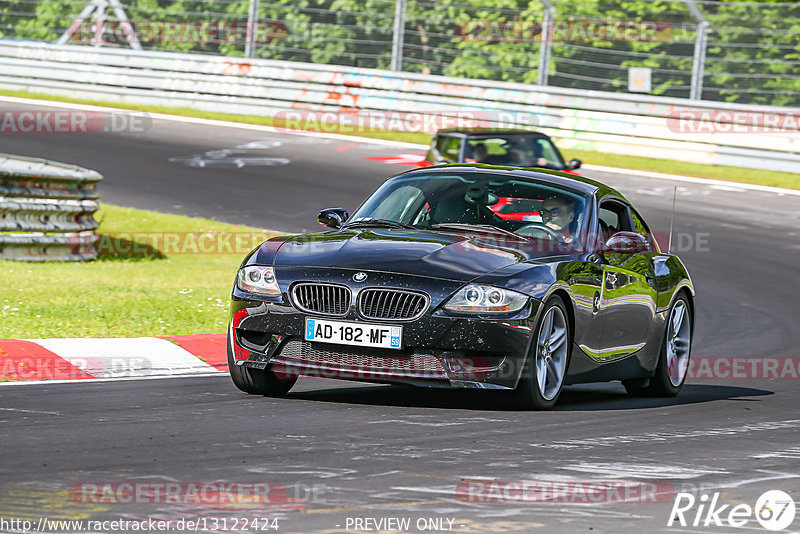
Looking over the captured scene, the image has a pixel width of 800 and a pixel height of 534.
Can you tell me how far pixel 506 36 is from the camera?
28141 mm

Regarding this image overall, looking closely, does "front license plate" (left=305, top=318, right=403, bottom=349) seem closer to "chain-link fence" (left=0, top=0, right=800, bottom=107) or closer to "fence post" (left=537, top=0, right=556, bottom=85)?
"chain-link fence" (left=0, top=0, right=800, bottom=107)

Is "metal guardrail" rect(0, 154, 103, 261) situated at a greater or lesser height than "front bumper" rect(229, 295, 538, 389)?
lesser

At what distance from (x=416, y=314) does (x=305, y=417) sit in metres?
0.84

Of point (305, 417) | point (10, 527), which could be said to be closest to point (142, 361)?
point (305, 417)

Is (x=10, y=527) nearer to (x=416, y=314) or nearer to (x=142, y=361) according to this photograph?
(x=416, y=314)

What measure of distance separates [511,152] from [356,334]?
13896 mm

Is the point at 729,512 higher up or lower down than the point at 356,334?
lower down

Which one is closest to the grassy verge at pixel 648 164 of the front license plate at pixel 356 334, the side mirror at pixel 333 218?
the side mirror at pixel 333 218

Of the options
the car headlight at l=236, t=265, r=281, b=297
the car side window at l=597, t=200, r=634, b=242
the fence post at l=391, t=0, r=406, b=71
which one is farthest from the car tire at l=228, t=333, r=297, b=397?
the fence post at l=391, t=0, r=406, b=71

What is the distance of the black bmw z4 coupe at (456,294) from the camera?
808 centimetres

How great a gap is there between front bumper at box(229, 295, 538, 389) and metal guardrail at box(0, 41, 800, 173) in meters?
19.1

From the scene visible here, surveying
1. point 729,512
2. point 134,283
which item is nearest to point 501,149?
point 134,283

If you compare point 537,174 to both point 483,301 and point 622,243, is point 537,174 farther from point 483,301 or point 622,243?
point 483,301

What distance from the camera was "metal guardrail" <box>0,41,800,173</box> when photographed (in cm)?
2672
